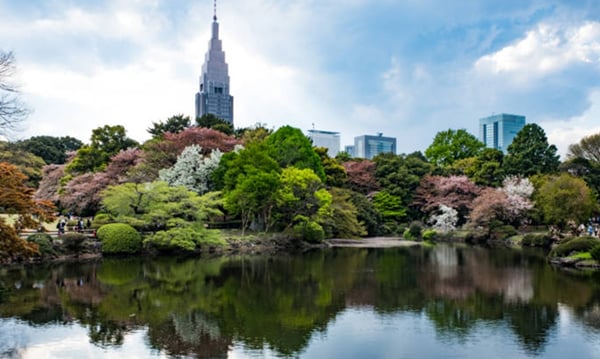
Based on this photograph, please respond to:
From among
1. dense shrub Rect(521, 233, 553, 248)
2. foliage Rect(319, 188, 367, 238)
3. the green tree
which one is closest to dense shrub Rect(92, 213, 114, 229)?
the green tree

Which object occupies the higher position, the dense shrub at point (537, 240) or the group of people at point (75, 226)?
the group of people at point (75, 226)

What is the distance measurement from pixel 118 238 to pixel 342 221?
15.9m

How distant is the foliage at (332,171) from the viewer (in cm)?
4071

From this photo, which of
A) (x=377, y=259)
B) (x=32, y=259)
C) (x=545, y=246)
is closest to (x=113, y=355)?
(x=32, y=259)

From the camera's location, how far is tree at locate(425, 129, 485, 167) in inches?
2243

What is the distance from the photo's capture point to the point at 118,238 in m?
24.9

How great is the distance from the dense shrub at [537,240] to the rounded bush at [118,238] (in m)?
24.3

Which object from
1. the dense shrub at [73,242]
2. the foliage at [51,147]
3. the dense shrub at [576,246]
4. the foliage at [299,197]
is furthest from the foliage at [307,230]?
the foliage at [51,147]

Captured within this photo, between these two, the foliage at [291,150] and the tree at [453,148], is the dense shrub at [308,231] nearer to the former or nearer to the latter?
the foliage at [291,150]

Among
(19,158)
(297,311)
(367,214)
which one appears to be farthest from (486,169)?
(19,158)

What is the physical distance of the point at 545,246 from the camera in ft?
106

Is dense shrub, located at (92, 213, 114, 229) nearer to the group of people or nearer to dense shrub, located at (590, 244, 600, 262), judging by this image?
the group of people

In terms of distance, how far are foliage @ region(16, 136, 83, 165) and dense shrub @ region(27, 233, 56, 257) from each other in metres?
28.1

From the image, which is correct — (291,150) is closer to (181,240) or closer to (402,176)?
(181,240)
